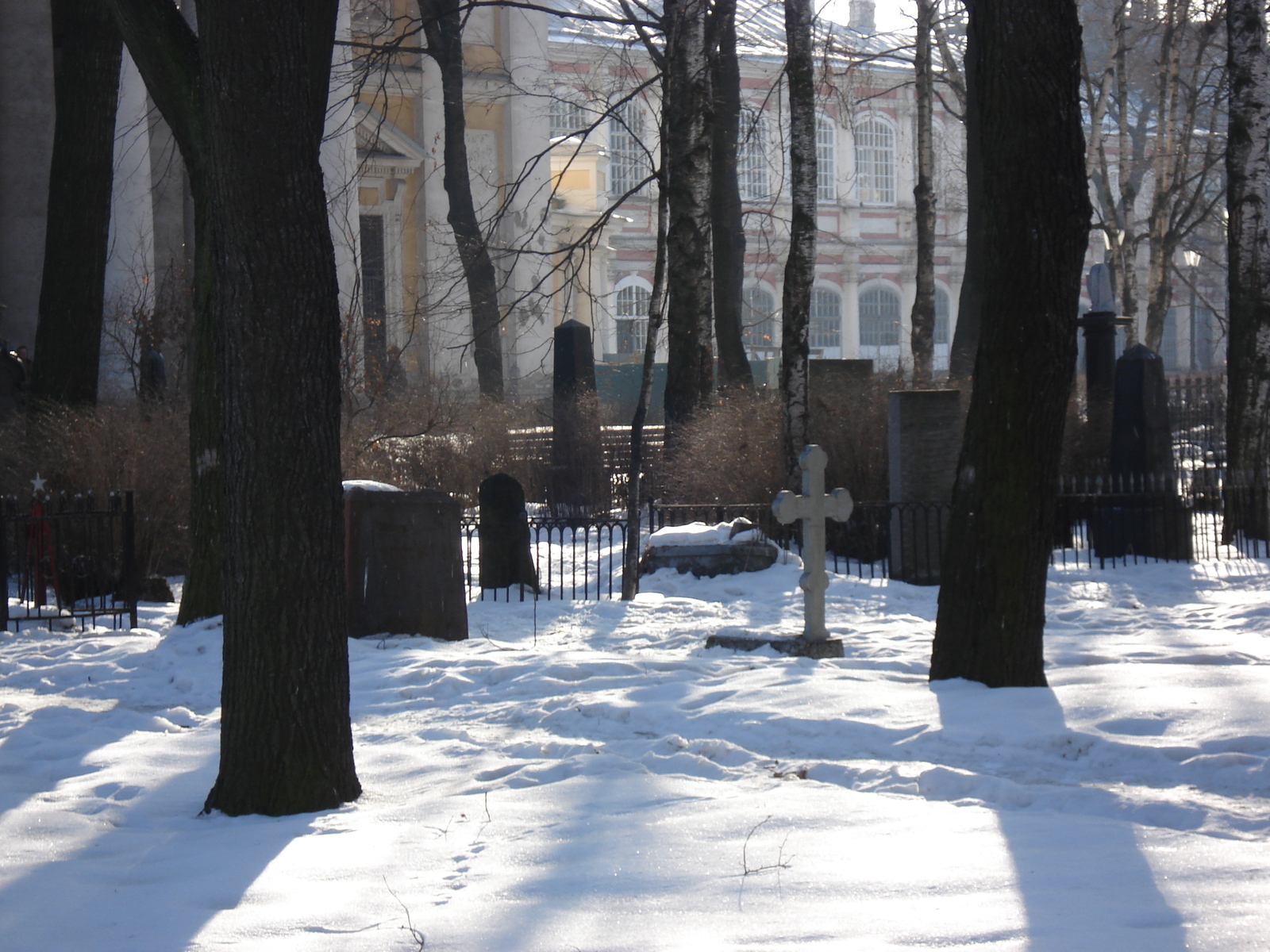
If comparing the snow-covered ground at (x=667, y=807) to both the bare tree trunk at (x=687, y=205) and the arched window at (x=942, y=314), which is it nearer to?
the bare tree trunk at (x=687, y=205)

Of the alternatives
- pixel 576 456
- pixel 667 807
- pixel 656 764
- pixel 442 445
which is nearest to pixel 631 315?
pixel 576 456

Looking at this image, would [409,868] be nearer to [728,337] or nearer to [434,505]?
[434,505]

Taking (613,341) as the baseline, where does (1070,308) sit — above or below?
below

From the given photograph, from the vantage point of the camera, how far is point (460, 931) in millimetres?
3406

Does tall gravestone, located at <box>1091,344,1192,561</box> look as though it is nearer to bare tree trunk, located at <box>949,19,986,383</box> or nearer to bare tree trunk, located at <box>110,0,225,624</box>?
bare tree trunk, located at <box>949,19,986,383</box>

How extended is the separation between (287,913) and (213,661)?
15.2ft

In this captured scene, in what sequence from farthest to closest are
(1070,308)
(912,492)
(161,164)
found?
(161,164), (912,492), (1070,308)

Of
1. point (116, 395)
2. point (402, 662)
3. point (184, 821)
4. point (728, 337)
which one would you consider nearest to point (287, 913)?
point (184, 821)

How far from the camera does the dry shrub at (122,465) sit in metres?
11.0

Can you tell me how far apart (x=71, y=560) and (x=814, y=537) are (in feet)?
20.3

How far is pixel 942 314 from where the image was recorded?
47.9 meters

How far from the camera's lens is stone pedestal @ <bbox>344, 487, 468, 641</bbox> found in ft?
27.4

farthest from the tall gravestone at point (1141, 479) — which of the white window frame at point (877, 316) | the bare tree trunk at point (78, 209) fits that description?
the white window frame at point (877, 316)

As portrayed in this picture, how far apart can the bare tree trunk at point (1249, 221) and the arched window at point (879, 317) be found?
3423cm
